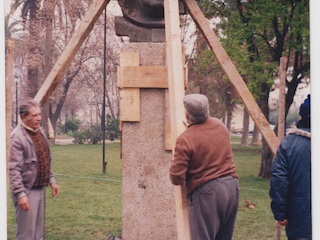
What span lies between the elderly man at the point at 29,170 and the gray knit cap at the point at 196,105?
3.63 feet

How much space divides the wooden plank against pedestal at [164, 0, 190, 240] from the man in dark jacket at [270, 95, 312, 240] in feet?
1.95

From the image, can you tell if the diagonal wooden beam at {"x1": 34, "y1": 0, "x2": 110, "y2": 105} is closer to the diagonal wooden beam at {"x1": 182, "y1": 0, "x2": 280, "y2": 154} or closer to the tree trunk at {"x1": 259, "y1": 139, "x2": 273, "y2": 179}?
the diagonal wooden beam at {"x1": 182, "y1": 0, "x2": 280, "y2": 154}

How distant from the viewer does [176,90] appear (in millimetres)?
3561

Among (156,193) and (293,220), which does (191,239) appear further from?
(156,193)

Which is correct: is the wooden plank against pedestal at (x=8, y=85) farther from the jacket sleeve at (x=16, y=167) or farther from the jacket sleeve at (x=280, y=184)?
the jacket sleeve at (x=280, y=184)

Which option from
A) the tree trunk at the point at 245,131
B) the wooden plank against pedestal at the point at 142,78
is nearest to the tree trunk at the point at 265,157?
the tree trunk at the point at 245,131

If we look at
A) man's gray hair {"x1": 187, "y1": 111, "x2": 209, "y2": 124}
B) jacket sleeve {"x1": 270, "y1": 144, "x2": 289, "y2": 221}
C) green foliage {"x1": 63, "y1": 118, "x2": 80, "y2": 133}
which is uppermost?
man's gray hair {"x1": 187, "y1": 111, "x2": 209, "y2": 124}

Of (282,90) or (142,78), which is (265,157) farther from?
(142,78)

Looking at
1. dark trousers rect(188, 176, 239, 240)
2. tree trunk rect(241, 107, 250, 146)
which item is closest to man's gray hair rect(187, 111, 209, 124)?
dark trousers rect(188, 176, 239, 240)

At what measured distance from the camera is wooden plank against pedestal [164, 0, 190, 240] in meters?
3.31

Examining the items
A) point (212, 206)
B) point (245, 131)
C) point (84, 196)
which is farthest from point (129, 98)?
point (84, 196)

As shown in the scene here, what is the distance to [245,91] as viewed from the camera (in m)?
4.02

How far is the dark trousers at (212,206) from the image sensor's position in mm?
3209

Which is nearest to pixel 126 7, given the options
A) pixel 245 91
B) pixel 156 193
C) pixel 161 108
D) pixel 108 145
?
pixel 161 108
